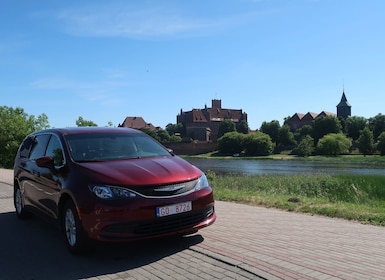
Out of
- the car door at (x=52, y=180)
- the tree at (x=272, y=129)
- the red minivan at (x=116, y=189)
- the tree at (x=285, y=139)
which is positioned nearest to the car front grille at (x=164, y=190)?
the red minivan at (x=116, y=189)

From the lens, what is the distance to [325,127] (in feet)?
345

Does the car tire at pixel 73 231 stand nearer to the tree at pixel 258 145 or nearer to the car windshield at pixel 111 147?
the car windshield at pixel 111 147

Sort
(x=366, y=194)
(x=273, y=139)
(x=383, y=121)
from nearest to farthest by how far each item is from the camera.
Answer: (x=366, y=194) < (x=383, y=121) < (x=273, y=139)

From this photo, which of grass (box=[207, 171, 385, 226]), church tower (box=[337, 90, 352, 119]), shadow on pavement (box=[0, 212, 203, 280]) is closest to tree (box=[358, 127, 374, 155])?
church tower (box=[337, 90, 352, 119])

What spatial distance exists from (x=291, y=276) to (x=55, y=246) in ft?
11.4

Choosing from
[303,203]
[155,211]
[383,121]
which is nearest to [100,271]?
[155,211]

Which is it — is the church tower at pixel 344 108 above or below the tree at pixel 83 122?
above

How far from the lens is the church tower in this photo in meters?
143

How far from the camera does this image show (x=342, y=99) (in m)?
145

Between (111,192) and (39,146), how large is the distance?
2907 mm

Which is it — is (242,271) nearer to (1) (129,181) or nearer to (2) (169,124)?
(1) (129,181)

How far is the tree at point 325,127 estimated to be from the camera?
10400 centimetres

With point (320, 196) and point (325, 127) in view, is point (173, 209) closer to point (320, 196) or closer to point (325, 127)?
point (320, 196)

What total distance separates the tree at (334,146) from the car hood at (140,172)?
3304 inches
